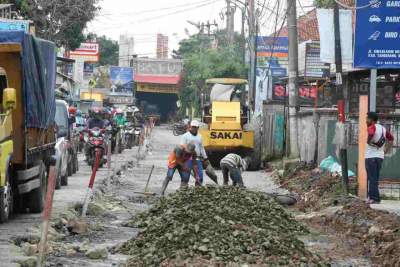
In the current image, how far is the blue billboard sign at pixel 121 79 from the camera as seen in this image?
7900 centimetres

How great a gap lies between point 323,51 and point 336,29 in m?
2.28

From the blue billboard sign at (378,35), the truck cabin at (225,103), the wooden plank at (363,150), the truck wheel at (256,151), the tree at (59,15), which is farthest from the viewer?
the tree at (59,15)

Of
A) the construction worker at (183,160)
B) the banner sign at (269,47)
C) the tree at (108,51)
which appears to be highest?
the tree at (108,51)

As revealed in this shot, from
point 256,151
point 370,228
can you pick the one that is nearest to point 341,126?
point 370,228

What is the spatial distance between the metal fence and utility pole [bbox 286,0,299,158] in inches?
244

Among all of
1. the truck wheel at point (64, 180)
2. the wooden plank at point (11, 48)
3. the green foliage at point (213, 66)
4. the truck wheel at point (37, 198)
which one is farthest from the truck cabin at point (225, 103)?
the wooden plank at point (11, 48)

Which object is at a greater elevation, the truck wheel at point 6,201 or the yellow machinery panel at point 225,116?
the yellow machinery panel at point 225,116

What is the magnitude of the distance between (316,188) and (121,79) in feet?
206

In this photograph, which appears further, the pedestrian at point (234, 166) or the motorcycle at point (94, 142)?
the motorcycle at point (94, 142)

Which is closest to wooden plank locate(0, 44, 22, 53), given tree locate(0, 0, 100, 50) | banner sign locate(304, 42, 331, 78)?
tree locate(0, 0, 100, 50)

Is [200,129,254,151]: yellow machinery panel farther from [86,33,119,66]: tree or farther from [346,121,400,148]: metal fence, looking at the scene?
[86,33,119,66]: tree

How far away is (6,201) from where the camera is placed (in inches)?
476

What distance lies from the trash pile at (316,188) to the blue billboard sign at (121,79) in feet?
191

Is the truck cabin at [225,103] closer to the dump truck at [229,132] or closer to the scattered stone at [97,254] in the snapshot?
the dump truck at [229,132]
